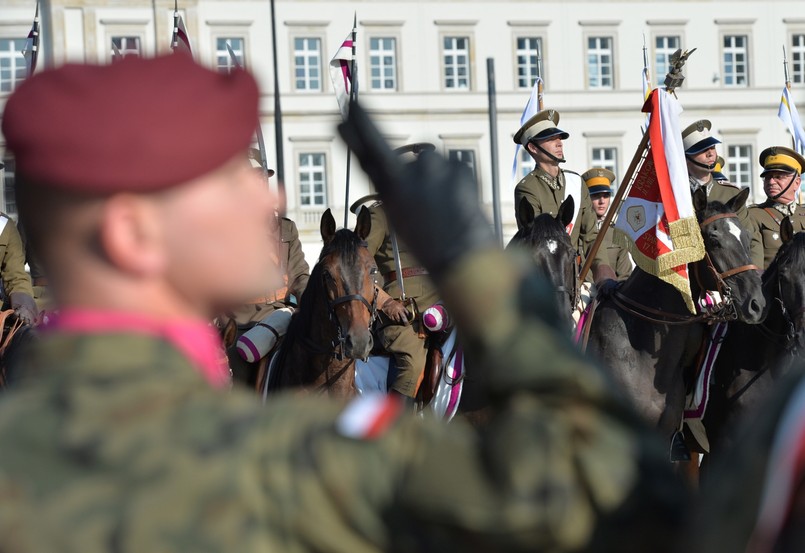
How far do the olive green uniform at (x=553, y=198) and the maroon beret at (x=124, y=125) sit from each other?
25.5ft

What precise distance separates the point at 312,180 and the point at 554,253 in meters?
35.5

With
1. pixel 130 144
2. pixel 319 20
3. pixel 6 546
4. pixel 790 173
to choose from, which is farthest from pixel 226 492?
pixel 319 20

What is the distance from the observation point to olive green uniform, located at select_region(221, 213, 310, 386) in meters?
7.71

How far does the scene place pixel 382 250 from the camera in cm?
891

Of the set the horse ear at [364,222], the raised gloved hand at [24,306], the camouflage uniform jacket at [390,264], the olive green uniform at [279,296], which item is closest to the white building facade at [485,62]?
the raised gloved hand at [24,306]

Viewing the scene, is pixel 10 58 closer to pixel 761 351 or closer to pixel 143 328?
pixel 761 351

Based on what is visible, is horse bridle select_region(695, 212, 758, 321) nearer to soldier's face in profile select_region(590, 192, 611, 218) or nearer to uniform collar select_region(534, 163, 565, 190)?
uniform collar select_region(534, 163, 565, 190)

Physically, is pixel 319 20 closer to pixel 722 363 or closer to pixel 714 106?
pixel 714 106

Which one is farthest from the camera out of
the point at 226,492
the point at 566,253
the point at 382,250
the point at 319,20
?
the point at 319,20

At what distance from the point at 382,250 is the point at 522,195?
3.41 ft

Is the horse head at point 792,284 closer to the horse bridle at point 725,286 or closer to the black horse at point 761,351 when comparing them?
the black horse at point 761,351

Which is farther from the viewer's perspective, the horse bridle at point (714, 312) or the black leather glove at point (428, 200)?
Result: the horse bridle at point (714, 312)

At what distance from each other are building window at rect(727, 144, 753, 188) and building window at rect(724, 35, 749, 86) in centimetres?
219

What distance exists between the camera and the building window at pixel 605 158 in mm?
43938
